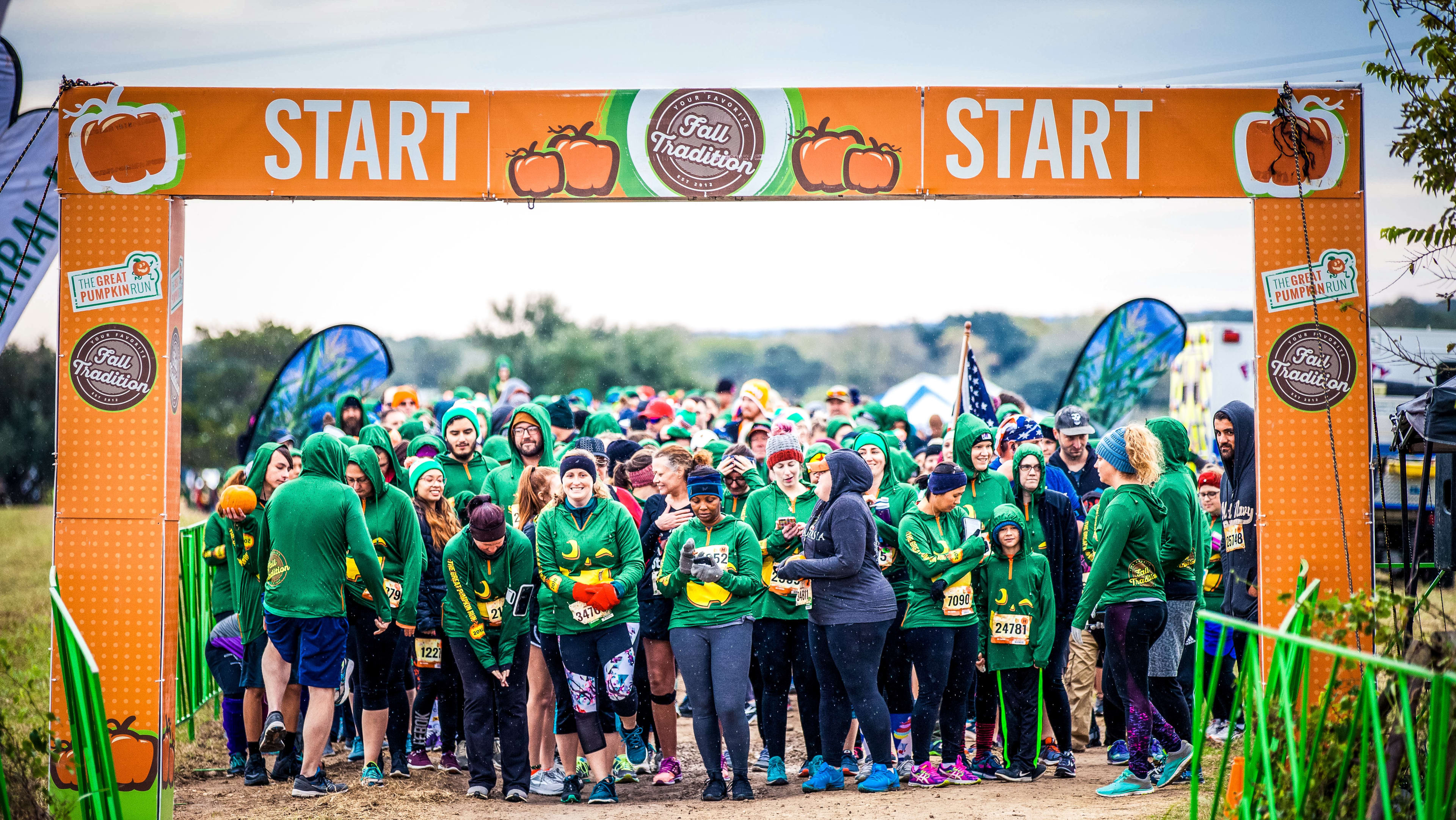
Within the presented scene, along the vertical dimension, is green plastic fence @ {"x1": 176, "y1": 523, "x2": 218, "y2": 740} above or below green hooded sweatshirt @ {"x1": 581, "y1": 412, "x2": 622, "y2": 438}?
below

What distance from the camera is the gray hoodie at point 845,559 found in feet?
22.6

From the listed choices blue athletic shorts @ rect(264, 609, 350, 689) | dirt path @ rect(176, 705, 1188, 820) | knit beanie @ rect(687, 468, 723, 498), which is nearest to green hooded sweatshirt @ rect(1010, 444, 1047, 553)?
dirt path @ rect(176, 705, 1188, 820)

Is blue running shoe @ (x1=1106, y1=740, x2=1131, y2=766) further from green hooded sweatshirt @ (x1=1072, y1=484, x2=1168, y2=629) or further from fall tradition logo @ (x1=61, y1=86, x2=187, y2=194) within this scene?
fall tradition logo @ (x1=61, y1=86, x2=187, y2=194)

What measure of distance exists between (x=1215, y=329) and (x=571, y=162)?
15413mm

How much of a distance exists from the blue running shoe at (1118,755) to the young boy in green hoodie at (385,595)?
4.38 m

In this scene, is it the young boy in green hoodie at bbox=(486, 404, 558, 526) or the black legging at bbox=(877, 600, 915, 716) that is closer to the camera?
the black legging at bbox=(877, 600, 915, 716)

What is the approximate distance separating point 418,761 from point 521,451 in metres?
2.07

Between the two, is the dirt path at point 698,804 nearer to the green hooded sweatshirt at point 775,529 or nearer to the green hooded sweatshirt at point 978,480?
the green hooded sweatshirt at point 775,529

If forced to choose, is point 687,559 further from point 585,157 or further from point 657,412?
point 657,412

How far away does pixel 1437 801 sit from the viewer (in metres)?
3.75

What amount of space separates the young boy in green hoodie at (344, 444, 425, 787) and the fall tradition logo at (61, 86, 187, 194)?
1888 millimetres

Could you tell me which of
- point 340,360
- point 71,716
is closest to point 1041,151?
point 71,716

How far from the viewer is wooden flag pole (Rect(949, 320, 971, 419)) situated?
9453 millimetres

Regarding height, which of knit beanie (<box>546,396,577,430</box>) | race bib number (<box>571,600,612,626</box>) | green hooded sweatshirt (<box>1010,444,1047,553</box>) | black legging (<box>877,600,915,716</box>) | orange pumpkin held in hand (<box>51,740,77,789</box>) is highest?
knit beanie (<box>546,396,577,430</box>)
